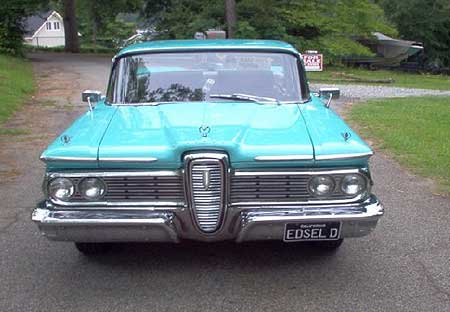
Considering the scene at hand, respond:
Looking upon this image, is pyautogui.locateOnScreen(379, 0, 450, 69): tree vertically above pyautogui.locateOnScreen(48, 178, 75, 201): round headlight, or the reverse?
pyautogui.locateOnScreen(48, 178, 75, 201): round headlight

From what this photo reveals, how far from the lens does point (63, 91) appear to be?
16.4 m

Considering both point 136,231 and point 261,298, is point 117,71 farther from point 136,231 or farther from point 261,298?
point 261,298

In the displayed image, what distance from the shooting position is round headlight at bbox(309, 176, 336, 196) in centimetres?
409

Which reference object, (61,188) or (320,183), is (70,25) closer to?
(61,188)

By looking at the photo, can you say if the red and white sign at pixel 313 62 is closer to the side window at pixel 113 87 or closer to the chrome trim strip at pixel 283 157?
the side window at pixel 113 87

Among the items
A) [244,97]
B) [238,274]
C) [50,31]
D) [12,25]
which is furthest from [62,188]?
[50,31]

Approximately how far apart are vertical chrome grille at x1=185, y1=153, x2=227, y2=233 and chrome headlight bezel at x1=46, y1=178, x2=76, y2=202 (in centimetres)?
74

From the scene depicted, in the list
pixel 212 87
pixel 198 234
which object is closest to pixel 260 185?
pixel 198 234

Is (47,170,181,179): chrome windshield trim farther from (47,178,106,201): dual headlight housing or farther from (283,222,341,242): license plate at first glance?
(283,222,341,242): license plate

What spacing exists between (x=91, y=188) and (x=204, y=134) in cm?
79

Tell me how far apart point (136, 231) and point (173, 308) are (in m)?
0.52

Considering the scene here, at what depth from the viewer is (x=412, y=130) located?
10.4 meters

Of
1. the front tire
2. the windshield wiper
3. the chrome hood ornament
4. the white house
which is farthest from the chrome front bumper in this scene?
the white house

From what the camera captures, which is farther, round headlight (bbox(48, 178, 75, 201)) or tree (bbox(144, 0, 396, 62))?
tree (bbox(144, 0, 396, 62))
